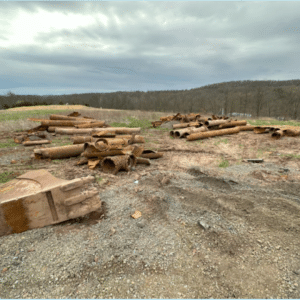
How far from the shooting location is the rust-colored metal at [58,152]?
6.38 m

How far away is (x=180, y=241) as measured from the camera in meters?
2.78

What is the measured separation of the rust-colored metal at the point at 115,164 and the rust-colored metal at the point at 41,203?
190 cm

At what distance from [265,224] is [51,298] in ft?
10.2

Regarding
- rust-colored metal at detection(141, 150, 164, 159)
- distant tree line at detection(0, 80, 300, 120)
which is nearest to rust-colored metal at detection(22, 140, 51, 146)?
rust-colored metal at detection(141, 150, 164, 159)

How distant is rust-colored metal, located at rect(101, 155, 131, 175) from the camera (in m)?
5.22

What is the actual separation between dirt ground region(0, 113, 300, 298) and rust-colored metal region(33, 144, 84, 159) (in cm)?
137

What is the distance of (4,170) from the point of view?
5453 mm

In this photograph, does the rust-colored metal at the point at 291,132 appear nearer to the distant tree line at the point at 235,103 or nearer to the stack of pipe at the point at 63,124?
the stack of pipe at the point at 63,124

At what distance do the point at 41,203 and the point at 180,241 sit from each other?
209 centimetres

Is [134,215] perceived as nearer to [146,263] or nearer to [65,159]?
[146,263]

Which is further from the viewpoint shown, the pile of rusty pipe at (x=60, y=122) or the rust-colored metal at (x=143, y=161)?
the pile of rusty pipe at (x=60, y=122)

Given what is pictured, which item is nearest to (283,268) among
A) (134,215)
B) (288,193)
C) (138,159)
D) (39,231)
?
(134,215)

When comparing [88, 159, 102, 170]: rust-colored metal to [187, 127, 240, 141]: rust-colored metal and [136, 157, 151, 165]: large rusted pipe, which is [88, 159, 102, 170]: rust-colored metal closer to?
[136, 157, 151, 165]: large rusted pipe

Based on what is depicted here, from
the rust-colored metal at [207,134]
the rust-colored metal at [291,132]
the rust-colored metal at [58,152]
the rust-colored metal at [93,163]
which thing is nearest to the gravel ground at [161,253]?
the rust-colored metal at [93,163]
